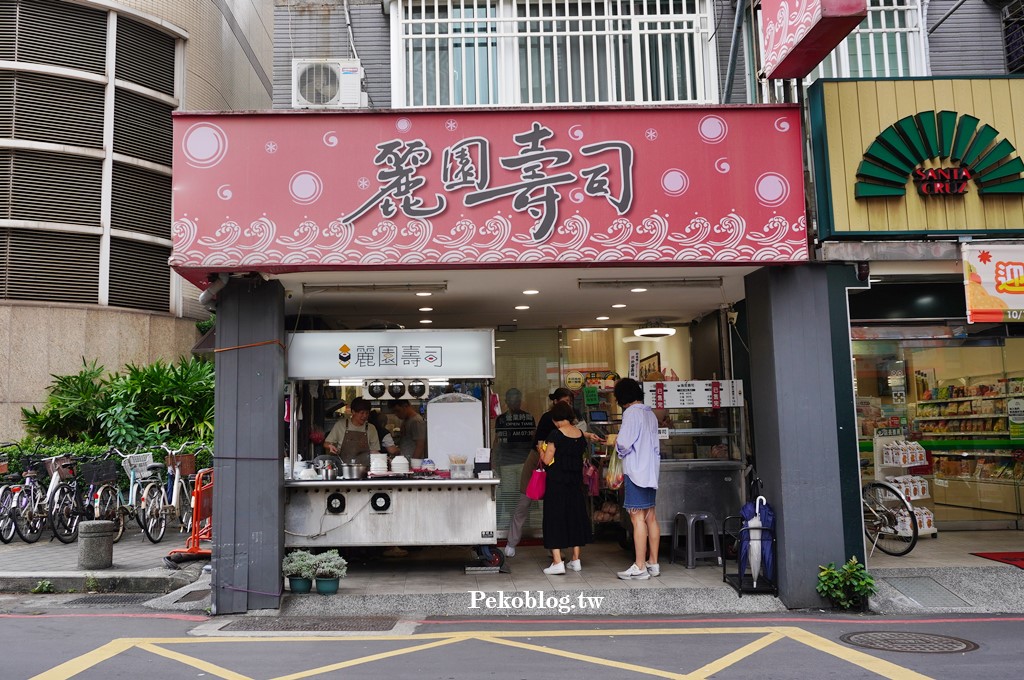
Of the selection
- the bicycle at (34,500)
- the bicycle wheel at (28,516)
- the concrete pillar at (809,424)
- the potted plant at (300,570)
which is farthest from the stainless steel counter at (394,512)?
the bicycle wheel at (28,516)

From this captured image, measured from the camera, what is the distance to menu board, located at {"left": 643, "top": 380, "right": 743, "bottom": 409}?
31.0 ft

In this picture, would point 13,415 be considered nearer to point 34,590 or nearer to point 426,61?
point 34,590

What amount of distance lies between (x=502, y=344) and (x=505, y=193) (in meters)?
4.81

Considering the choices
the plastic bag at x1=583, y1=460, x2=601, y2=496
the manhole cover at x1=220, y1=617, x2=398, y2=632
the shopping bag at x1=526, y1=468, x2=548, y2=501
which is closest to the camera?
the manhole cover at x1=220, y1=617, x2=398, y2=632

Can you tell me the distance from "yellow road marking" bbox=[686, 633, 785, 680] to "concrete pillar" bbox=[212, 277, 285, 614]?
3.94 m

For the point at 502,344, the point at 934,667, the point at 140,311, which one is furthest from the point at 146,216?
the point at 934,667

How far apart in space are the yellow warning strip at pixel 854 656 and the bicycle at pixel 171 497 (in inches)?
322

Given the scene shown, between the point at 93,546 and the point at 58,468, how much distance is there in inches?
117

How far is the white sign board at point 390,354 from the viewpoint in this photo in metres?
8.32

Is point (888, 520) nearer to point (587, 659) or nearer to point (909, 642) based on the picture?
point (909, 642)

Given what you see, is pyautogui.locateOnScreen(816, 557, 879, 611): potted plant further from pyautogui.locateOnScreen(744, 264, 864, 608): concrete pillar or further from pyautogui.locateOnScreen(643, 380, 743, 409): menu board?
pyautogui.locateOnScreen(643, 380, 743, 409): menu board

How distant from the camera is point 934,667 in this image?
19.0 ft

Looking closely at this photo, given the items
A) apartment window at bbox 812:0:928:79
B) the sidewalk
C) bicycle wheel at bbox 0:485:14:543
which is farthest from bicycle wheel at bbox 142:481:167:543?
Answer: apartment window at bbox 812:0:928:79

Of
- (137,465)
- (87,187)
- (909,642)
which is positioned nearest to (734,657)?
(909,642)
